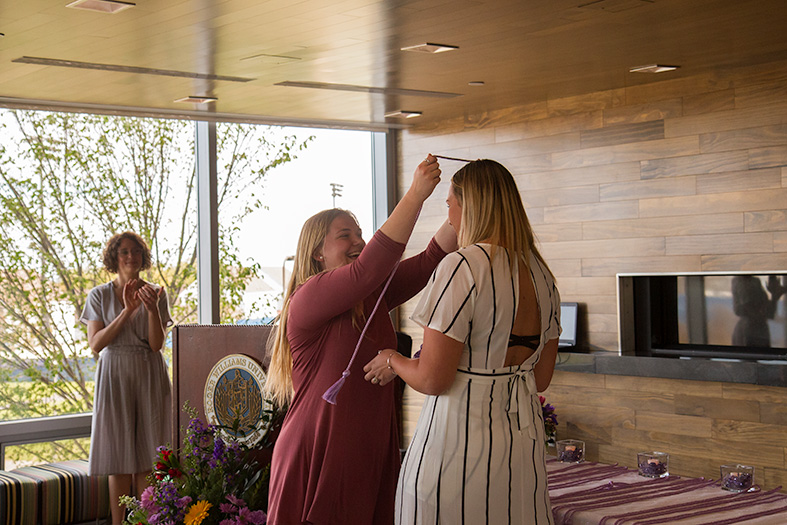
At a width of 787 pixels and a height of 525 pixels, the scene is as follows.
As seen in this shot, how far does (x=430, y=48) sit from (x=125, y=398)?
242 cm

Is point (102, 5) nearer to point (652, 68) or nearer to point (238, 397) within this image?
point (238, 397)

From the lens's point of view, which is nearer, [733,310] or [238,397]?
Answer: [238,397]

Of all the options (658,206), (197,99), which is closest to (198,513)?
(197,99)

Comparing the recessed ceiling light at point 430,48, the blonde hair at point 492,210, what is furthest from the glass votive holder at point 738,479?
the recessed ceiling light at point 430,48

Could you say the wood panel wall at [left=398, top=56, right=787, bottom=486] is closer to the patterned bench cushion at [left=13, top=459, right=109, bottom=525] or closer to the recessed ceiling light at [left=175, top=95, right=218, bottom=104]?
the recessed ceiling light at [left=175, top=95, right=218, bottom=104]

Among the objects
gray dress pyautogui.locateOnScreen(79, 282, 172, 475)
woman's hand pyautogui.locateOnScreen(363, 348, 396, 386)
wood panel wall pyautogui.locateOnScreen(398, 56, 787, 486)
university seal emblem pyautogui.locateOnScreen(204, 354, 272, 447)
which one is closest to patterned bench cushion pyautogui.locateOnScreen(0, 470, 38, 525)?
gray dress pyautogui.locateOnScreen(79, 282, 172, 475)

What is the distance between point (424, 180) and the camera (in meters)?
2.23

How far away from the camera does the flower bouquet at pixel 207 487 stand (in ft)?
9.76

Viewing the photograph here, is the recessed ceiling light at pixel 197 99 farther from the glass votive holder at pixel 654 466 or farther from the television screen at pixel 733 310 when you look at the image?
the glass votive holder at pixel 654 466

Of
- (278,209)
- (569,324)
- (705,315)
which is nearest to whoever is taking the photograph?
(705,315)

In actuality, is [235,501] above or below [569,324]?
below

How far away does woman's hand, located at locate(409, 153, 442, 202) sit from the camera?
87.4 inches

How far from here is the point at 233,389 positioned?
10.3 ft

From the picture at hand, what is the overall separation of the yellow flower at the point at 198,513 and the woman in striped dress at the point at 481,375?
3.51 feet
